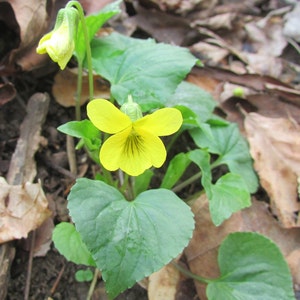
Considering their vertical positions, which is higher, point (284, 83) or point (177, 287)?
point (284, 83)

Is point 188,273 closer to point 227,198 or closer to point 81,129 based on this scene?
point 227,198

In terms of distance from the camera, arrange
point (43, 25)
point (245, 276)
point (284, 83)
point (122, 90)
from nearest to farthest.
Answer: point (245, 276) → point (122, 90) → point (43, 25) → point (284, 83)

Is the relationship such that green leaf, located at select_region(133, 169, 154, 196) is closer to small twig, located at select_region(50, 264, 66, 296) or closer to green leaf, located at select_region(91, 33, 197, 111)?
green leaf, located at select_region(91, 33, 197, 111)

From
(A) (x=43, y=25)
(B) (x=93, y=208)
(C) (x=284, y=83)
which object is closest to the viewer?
(B) (x=93, y=208)

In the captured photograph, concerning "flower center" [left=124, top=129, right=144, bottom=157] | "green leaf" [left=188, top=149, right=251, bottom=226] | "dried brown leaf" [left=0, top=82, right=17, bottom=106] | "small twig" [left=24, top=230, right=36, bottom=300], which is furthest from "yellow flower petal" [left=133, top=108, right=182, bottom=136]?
"dried brown leaf" [left=0, top=82, right=17, bottom=106]

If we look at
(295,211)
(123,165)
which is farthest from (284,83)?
(123,165)

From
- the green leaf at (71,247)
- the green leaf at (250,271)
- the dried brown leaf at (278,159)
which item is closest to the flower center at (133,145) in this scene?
the green leaf at (71,247)

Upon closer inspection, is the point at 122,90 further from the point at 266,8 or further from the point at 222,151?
the point at 266,8

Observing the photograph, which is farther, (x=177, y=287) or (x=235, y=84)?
(x=235, y=84)
